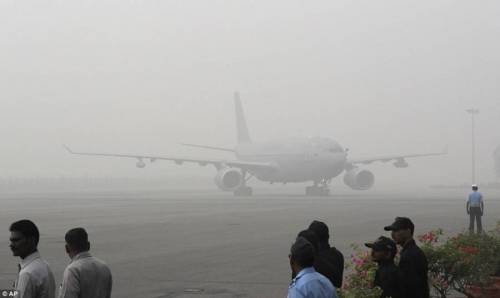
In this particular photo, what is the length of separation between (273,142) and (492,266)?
4811 centimetres

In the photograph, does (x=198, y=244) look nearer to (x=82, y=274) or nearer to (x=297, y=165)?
(x=82, y=274)

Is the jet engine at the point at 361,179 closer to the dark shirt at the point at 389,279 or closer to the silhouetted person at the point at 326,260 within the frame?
the silhouetted person at the point at 326,260

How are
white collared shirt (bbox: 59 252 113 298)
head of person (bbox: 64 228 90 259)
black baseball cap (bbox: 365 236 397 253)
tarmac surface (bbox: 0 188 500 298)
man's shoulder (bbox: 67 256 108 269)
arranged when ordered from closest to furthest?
white collared shirt (bbox: 59 252 113 298) < man's shoulder (bbox: 67 256 108 269) < head of person (bbox: 64 228 90 259) < black baseball cap (bbox: 365 236 397 253) < tarmac surface (bbox: 0 188 500 298)

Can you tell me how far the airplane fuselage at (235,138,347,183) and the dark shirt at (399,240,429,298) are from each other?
148ft

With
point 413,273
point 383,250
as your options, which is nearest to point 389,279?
point 383,250

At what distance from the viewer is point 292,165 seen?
54438 mm

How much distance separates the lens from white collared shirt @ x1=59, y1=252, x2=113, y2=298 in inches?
236

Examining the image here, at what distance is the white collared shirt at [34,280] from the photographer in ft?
18.0

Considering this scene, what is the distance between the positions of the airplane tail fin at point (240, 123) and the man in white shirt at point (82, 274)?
203 ft

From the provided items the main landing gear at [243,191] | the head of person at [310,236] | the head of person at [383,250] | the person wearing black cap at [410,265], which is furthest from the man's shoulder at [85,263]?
the main landing gear at [243,191]

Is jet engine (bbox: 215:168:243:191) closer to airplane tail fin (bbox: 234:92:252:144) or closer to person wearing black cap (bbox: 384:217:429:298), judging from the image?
airplane tail fin (bbox: 234:92:252:144)

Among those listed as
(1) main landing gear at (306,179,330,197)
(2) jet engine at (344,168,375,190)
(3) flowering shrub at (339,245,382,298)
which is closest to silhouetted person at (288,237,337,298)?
(3) flowering shrub at (339,245,382,298)

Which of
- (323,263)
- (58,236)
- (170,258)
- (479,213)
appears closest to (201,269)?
(170,258)

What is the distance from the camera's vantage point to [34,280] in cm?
551
